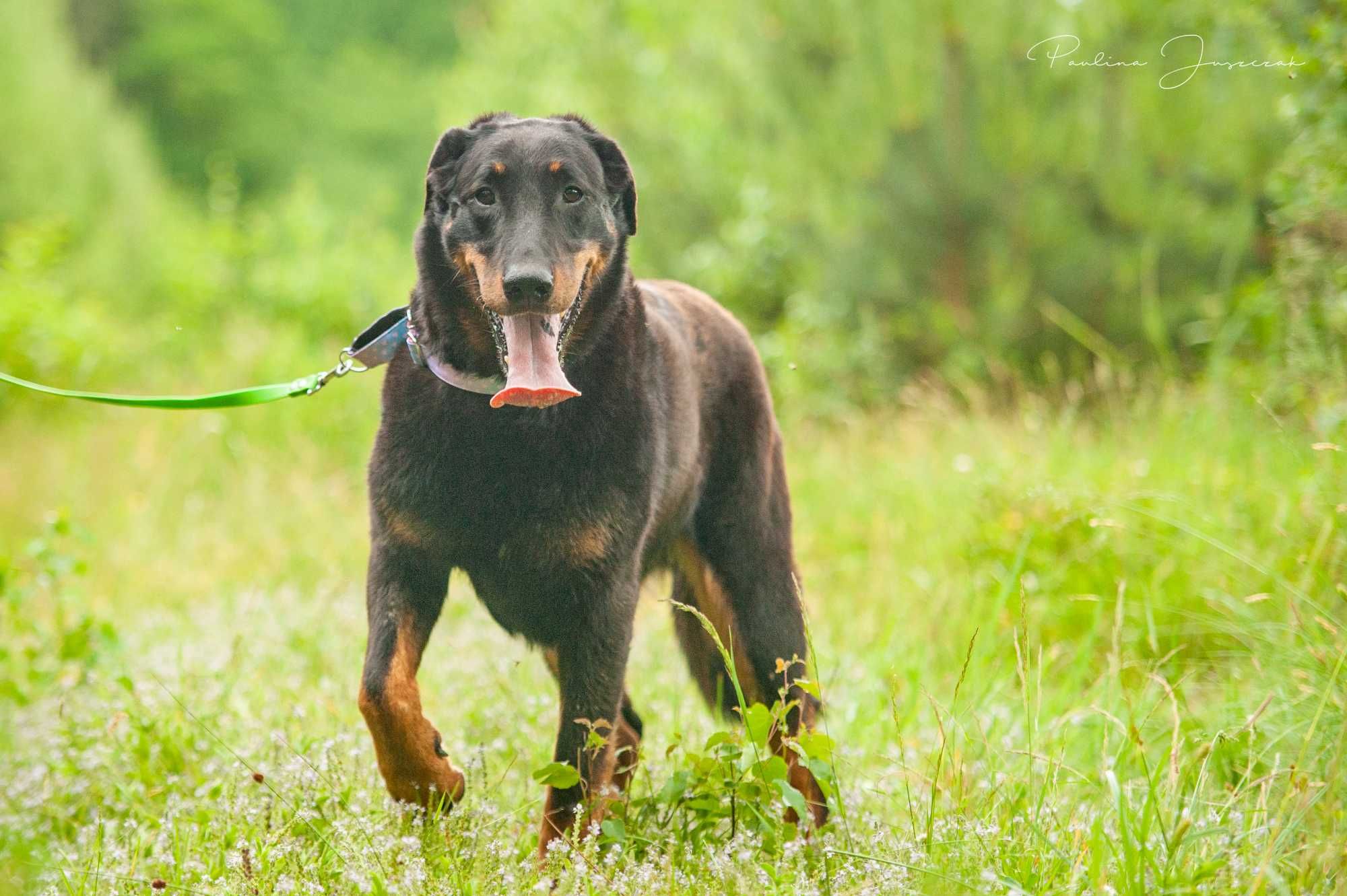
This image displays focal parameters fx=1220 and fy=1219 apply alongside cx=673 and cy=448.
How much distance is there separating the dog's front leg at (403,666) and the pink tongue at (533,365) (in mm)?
420

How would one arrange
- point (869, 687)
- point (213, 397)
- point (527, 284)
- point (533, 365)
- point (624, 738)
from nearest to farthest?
1. point (527, 284)
2. point (533, 365)
3. point (213, 397)
4. point (624, 738)
5. point (869, 687)

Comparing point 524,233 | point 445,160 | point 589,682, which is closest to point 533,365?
→ point 524,233

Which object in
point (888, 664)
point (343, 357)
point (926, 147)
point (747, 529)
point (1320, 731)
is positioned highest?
Result: point (926, 147)

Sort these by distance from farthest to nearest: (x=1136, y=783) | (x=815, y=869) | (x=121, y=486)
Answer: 1. (x=121, y=486)
2. (x=1136, y=783)
3. (x=815, y=869)

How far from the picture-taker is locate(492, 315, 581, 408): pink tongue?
2639 millimetres

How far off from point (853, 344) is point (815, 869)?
23.2ft

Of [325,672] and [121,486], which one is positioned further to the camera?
[121,486]

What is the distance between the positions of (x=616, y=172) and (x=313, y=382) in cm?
97

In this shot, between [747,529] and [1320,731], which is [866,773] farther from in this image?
[1320,731]

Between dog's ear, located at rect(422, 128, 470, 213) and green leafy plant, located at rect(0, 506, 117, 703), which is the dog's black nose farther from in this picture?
green leafy plant, located at rect(0, 506, 117, 703)

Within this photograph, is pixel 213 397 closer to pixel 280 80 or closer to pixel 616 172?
pixel 616 172

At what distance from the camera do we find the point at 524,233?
9.04 feet

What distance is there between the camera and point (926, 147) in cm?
869

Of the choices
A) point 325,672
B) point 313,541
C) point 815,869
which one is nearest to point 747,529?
point 815,869
